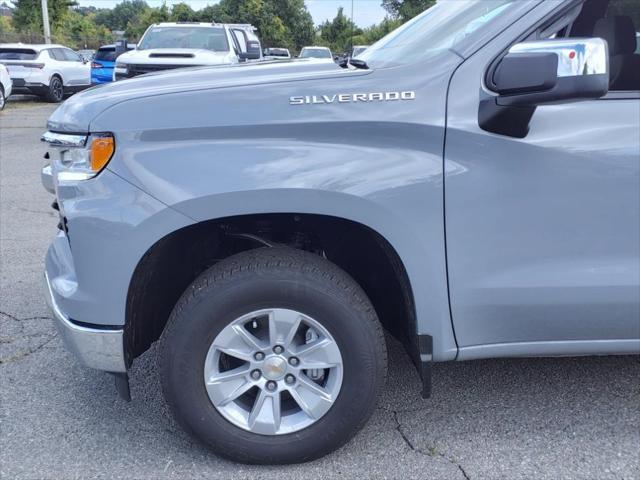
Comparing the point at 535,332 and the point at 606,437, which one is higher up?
the point at 535,332

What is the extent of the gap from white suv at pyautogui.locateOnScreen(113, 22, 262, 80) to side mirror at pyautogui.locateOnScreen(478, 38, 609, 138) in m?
10.5

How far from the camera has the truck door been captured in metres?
2.41

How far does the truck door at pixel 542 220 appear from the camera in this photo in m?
2.41

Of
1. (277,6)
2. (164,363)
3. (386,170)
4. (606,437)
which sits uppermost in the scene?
(277,6)

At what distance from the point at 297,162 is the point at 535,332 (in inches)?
45.0

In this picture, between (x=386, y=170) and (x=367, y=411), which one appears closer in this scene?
(x=386, y=170)

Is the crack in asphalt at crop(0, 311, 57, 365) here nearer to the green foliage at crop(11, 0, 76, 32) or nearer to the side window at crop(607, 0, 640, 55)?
the side window at crop(607, 0, 640, 55)

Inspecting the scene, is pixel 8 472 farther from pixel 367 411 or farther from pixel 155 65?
pixel 155 65

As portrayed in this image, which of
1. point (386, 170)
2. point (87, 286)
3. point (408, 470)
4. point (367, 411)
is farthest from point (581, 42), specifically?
point (87, 286)

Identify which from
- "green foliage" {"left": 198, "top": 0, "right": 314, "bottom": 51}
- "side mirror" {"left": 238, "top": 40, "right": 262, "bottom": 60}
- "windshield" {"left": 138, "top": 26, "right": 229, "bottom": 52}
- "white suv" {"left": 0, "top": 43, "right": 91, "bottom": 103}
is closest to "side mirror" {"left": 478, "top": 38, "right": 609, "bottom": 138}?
"side mirror" {"left": 238, "top": 40, "right": 262, "bottom": 60}

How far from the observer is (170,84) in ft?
8.82

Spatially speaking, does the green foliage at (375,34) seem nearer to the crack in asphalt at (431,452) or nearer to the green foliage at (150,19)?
the green foliage at (150,19)

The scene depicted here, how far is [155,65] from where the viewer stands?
12.2 metres

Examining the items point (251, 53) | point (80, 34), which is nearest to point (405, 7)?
point (251, 53)
